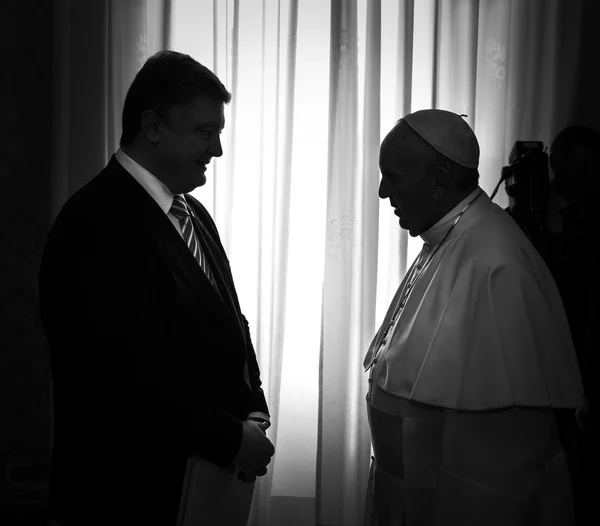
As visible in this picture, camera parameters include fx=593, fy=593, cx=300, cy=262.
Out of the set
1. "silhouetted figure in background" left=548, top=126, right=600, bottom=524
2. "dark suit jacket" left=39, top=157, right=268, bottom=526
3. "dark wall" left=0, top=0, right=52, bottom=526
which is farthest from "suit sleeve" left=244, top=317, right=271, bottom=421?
"dark wall" left=0, top=0, right=52, bottom=526

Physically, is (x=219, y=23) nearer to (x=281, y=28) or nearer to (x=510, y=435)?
(x=281, y=28)

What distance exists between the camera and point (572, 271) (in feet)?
7.25

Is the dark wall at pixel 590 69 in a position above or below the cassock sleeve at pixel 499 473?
above

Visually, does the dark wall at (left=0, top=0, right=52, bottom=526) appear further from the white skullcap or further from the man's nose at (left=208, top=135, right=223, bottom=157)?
the white skullcap

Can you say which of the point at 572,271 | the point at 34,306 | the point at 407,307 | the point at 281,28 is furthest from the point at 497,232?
the point at 34,306

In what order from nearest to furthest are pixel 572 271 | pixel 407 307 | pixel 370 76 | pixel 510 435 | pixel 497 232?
pixel 510 435 → pixel 497 232 → pixel 407 307 → pixel 572 271 → pixel 370 76

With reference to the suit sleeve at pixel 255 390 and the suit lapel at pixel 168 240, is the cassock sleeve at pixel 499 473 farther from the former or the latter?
the suit lapel at pixel 168 240

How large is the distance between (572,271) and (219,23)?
188 centimetres

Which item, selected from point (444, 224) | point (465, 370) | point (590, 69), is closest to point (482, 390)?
point (465, 370)

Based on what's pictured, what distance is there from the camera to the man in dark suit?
51.1 inches

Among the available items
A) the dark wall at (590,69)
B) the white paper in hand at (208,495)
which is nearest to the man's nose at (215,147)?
the white paper in hand at (208,495)

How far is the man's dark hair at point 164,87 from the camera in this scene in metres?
1.48

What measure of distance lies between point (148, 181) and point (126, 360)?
46cm

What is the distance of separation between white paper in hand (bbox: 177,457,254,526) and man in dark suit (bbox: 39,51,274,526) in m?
0.03
